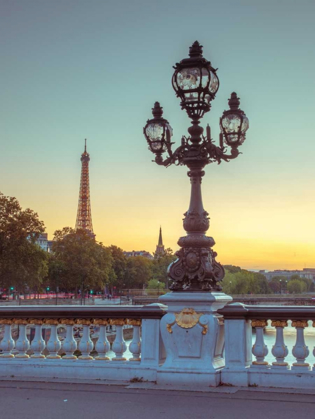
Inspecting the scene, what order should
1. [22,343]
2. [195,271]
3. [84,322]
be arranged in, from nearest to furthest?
[195,271], [84,322], [22,343]

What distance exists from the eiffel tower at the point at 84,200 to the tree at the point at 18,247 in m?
94.2

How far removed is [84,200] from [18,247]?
98.9m

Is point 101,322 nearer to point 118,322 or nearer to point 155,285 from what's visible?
point 118,322

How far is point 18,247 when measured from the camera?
216ft

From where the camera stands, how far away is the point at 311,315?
809 centimetres

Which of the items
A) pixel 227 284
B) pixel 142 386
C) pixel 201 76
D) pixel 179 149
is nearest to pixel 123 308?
pixel 142 386

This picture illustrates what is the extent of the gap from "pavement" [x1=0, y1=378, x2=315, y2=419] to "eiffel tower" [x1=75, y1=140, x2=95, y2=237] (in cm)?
15542

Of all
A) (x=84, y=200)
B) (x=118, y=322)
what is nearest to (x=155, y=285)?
(x=84, y=200)

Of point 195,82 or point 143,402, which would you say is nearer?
point 143,402

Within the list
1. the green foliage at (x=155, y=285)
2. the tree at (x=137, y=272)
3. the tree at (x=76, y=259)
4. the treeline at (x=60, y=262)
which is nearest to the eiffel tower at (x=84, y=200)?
the tree at (x=137, y=272)

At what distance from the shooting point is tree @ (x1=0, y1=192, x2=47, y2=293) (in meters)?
65.8

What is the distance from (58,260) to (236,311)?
9530cm

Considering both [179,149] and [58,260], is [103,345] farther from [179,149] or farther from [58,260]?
[58,260]

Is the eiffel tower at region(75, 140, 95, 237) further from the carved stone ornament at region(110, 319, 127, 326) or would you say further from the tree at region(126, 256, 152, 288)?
the carved stone ornament at region(110, 319, 127, 326)
